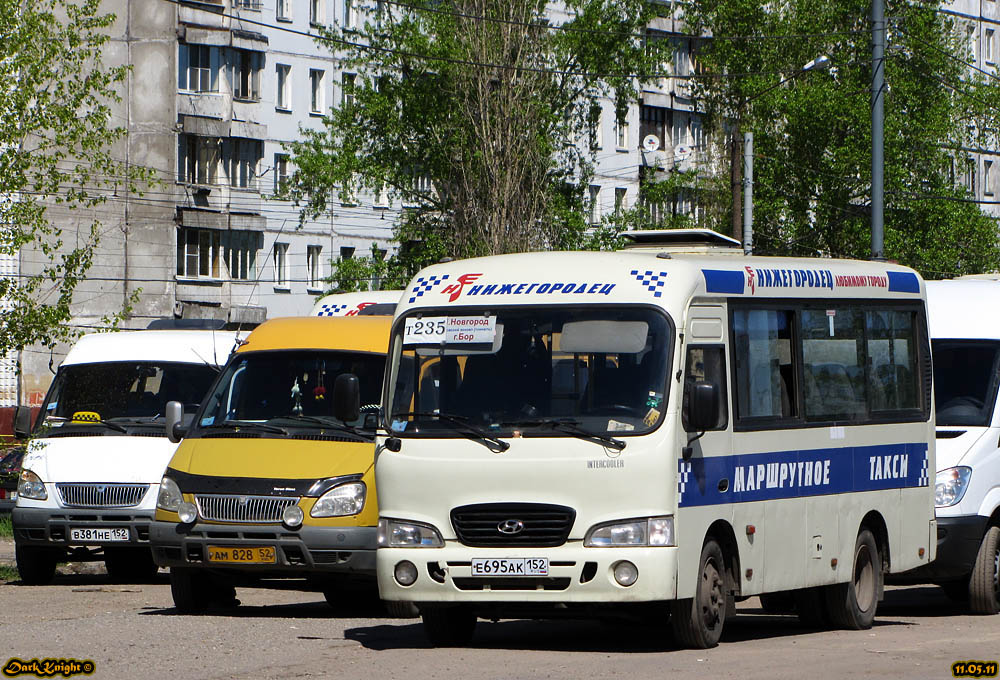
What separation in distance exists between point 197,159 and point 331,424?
164 feet

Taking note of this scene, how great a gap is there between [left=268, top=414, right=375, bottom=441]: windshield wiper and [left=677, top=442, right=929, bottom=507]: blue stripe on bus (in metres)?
3.32

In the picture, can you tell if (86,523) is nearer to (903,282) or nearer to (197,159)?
Result: (903,282)

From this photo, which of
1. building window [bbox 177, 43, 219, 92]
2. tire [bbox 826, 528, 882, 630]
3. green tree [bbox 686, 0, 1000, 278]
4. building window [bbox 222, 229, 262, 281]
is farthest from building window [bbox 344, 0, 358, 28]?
tire [bbox 826, 528, 882, 630]

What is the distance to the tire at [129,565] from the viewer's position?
1947 centimetres

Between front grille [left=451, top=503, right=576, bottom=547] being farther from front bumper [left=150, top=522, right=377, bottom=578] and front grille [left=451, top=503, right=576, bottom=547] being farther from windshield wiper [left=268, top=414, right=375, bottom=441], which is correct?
windshield wiper [left=268, top=414, right=375, bottom=441]

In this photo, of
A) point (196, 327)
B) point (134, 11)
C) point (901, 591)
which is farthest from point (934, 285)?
point (134, 11)

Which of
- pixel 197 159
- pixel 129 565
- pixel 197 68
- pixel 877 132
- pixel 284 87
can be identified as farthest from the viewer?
pixel 284 87

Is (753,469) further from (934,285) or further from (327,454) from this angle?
(934,285)

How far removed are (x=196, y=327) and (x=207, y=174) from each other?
140 ft

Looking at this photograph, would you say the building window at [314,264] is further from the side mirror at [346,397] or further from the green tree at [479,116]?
the side mirror at [346,397]

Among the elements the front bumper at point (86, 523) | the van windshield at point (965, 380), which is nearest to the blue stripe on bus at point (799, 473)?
the van windshield at point (965, 380)

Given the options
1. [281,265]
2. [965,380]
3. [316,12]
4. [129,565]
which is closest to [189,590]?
[129,565]

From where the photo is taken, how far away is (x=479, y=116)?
177ft

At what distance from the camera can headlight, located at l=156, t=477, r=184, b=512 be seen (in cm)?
1477
